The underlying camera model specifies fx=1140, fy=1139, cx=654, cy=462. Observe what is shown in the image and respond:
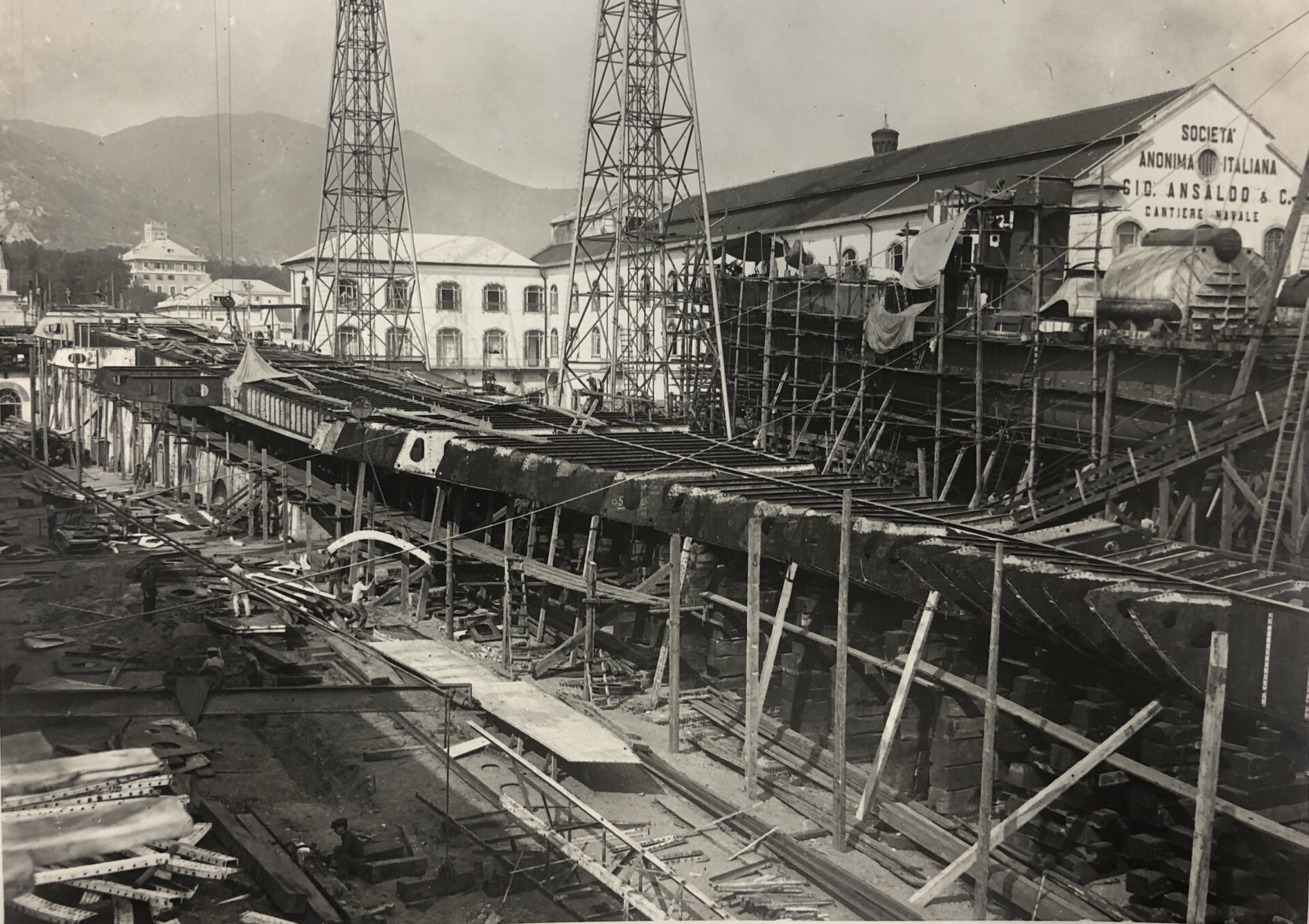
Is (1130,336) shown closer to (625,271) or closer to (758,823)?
(758,823)

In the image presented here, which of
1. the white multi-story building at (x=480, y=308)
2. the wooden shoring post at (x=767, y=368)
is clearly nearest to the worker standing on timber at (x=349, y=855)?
the wooden shoring post at (x=767, y=368)

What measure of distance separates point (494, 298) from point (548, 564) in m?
45.8

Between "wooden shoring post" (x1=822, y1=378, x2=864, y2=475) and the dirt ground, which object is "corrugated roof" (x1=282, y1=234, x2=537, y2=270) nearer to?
"wooden shoring post" (x1=822, y1=378, x2=864, y2=475)

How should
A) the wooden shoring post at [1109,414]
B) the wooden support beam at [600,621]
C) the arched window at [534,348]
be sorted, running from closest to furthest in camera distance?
the wooden support beam at [600,621] < the wooden shoring post at [1109,414] < the arched window at [534,348]

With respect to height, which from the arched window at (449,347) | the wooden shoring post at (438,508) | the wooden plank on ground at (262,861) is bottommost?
the wooden plank on ground at (262,861)

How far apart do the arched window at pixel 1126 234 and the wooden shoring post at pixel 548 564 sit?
18314 mm

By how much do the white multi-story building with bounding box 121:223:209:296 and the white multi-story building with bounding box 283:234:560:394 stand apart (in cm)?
3891

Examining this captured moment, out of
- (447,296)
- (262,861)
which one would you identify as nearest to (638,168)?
(262,861)

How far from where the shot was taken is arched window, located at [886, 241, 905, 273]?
35438 millimetres

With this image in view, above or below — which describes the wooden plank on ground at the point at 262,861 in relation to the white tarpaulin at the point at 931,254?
below

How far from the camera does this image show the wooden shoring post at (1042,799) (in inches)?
364

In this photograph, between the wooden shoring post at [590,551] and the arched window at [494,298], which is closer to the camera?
the wooden shoring post at [590,551]

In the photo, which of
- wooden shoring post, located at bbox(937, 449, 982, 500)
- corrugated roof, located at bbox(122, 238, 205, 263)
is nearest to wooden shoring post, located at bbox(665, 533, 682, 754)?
wooden shoring post, located at bbox(937, 449, 982, 500)

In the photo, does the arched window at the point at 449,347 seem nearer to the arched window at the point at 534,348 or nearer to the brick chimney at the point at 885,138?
the arched window at the point at 534,348
